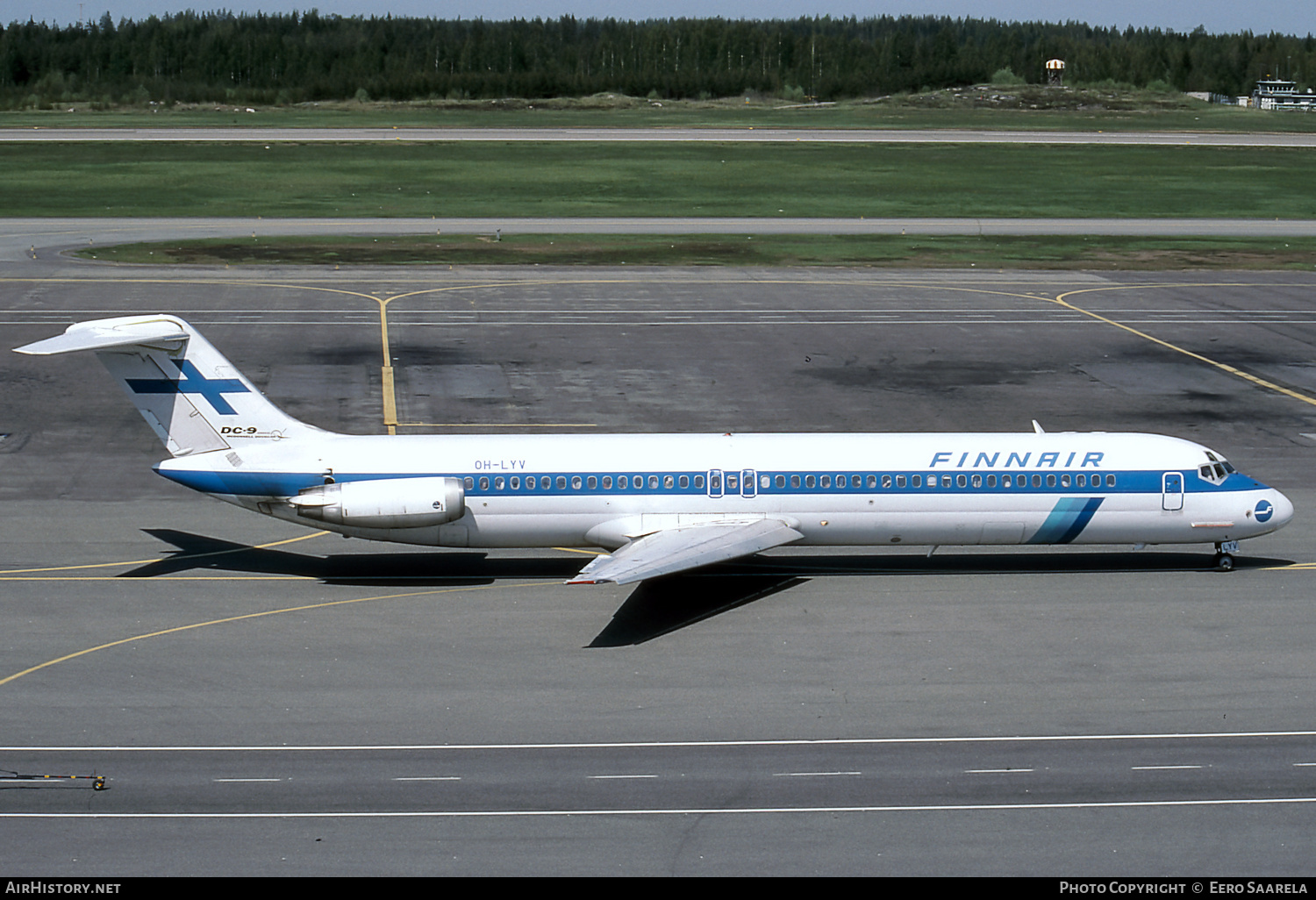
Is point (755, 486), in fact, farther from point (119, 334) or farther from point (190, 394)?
point (119, 334)

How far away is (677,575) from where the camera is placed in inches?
1387

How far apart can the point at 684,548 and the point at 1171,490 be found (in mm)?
12367

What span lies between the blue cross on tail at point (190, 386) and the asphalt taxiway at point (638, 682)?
4321 mm

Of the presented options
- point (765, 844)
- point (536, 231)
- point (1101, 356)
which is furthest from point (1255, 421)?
point (536, 231)

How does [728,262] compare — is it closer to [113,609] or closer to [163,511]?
[163,511]

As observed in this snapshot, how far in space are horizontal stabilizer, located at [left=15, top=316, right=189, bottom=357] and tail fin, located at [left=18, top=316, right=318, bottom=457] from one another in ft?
0.14

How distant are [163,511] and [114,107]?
546 ft

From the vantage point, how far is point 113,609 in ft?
105

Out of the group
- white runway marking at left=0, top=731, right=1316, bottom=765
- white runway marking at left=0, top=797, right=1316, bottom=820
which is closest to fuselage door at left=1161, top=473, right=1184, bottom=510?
white runway marking at left=0, top=731, right=1316, bottom=765

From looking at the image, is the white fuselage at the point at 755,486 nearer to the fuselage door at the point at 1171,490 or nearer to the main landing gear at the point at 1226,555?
the fuselage door at the point at 1171,490

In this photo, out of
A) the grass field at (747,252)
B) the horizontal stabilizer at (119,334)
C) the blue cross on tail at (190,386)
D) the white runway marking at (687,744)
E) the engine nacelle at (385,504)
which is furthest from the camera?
the grass field at (747,252)

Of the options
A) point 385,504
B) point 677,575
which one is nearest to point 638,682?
point 677,575

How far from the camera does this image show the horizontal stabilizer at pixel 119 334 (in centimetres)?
3212

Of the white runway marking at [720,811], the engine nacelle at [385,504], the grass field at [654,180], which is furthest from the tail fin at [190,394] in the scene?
the grass field at [654,180]
